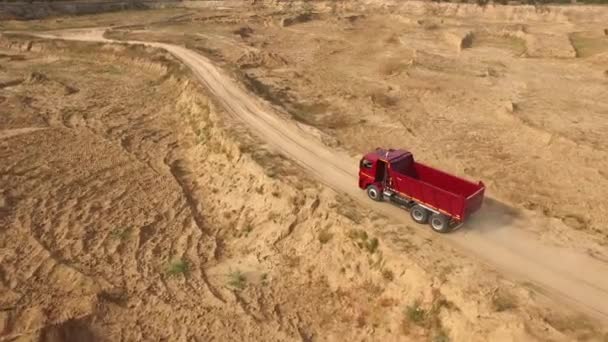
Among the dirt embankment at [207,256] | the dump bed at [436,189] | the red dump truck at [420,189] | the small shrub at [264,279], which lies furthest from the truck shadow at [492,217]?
the small shrub at [264,279]

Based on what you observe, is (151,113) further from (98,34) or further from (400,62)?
(98,34)

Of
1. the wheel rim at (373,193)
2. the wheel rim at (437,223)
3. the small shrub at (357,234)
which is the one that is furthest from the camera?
the wheel rim at (373,193)

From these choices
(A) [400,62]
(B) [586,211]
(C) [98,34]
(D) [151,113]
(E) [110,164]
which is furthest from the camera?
(C) [98,34]

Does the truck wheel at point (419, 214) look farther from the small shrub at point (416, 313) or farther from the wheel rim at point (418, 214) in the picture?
the small shrub at point (416, 313)

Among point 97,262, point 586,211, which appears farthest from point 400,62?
point 97,262

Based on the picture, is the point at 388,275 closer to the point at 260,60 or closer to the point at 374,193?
the point at 374,193

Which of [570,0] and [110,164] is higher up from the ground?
[570,0]

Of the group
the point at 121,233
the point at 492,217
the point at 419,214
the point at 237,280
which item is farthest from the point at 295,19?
the point at 237,280
